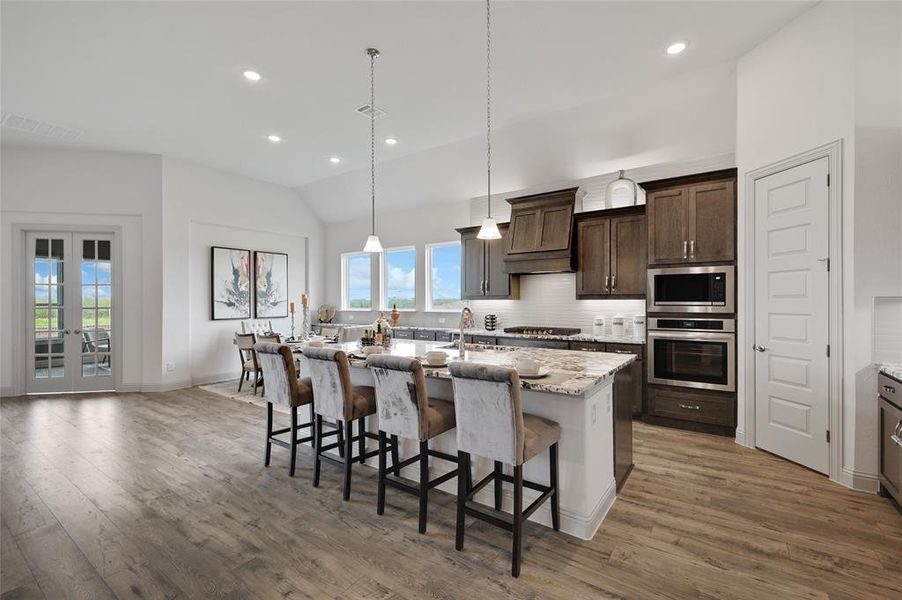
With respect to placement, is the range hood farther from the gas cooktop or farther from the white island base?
the white island base

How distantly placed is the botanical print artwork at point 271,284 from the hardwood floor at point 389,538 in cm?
418

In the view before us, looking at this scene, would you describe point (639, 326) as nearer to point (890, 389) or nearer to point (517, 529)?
point (890, 389)

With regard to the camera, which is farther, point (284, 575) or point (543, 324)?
point (543, 324)

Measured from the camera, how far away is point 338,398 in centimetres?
294

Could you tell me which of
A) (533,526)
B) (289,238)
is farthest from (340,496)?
(289,238)

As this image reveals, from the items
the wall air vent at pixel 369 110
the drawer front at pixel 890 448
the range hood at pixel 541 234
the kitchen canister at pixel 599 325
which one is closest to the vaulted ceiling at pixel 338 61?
the wall air vent at pixel 369 110

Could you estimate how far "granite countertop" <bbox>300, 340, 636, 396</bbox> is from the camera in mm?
2262

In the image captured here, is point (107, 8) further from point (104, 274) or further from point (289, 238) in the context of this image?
point (289, 238)

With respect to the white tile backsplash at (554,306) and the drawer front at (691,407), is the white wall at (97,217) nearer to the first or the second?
the white tile backsplash at (554,306)

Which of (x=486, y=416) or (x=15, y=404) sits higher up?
(x=486, y=416)

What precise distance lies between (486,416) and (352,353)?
1.55 metres

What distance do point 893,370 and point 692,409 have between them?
1.72 metres

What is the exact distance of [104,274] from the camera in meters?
6.23

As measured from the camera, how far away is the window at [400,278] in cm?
769
